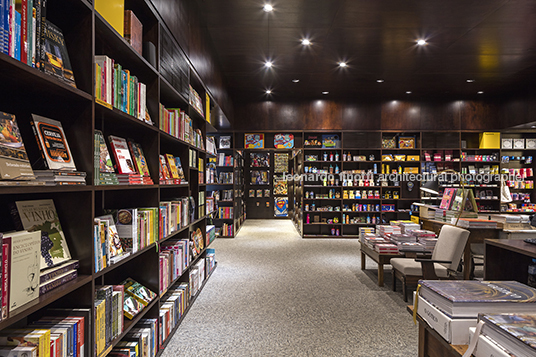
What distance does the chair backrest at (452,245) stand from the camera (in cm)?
329

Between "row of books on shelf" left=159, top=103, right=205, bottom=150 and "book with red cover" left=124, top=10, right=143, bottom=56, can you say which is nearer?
"book with red cover" left=124, top=10, right=143, bottom=56

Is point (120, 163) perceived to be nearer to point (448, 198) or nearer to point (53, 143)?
point (53, 143)

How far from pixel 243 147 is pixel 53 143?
675 centimetres

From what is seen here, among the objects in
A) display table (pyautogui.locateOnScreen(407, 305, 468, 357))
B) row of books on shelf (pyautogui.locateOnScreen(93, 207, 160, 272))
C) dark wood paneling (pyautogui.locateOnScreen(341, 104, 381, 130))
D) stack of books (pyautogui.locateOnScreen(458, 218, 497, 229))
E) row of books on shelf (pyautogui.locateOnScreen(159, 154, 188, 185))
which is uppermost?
dark wood paneling (pyautogui.locateOnScreen(341, 104, 381, 130))

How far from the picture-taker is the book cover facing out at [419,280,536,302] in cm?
108

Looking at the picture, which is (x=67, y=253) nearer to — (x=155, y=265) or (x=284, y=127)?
(x=155, y=265)

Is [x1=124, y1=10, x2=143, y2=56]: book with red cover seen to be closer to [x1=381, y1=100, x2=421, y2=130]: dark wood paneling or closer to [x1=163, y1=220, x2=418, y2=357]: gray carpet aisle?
[x1=163, y1=220, x2=418, y2=357]: gray carpet aisle

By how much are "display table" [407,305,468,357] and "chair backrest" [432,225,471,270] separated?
2410mm

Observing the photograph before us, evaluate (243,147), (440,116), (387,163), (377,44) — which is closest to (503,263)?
(377,44)

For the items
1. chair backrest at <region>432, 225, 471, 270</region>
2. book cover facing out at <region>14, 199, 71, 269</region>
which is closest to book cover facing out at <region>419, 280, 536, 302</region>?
book cover facing out at <region>14, 199, 71, 269</region>

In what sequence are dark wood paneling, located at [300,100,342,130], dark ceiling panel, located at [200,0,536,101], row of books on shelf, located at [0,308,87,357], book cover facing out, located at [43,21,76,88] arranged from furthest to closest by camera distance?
dark wood paneling, located at [300,100,342,130] → dark ceiling panel, located at [200,0,536,101] → book cover facing out, located at [43,21,76,88] → row of books on shelf, located at [0,308,87,357]

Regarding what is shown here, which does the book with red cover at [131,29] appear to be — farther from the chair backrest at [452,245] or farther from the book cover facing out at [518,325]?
the chair backrest at [452,245]

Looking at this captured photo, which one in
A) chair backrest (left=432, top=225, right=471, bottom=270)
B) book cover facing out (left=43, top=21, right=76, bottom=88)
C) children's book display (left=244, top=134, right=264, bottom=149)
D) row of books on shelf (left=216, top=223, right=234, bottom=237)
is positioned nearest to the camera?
book cover facing out (left=43, top=21, right=76, bottom=88)

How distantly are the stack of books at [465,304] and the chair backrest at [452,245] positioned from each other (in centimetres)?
238
